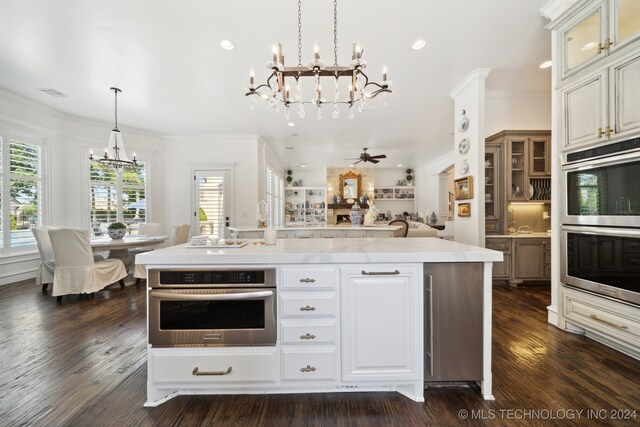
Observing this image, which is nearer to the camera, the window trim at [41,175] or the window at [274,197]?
the window trim at [41,175]

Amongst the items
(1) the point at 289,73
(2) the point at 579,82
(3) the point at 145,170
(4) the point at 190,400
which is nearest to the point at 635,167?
(2) the point at 579,82

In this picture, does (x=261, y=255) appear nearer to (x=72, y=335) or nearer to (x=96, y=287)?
(x=72, y=335)

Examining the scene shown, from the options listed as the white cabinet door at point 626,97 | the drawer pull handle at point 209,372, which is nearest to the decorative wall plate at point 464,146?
the white cabinet door at point 626,97

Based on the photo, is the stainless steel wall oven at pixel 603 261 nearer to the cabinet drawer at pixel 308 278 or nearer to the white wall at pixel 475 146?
the white wall at pixel 475 146

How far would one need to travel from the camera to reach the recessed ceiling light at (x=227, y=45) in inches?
115

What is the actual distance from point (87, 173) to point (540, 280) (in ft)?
28.5

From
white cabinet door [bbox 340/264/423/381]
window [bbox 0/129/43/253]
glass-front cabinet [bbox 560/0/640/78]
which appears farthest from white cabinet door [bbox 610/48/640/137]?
window [bbox 0/129/43/253]

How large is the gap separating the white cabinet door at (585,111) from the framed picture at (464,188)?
119 cm

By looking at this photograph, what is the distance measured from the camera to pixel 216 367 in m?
1.63

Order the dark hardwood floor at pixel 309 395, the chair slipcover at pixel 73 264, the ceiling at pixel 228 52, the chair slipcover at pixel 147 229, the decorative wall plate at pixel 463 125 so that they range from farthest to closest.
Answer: the chair slipcover at pixel 147 229
the decorative wall plate at pixel 463 125
the chair slipcover at pixel 73 264
the ceiling at pixel 228 52
the dark hardwood floor at pixel 309 395

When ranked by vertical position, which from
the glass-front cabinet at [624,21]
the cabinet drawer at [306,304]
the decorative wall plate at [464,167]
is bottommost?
the cabinet drawer at [306,304]

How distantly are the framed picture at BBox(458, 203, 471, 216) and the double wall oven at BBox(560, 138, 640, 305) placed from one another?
124cm

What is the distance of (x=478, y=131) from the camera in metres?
3.54

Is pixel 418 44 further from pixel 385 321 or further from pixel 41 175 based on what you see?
pixel 41 175
